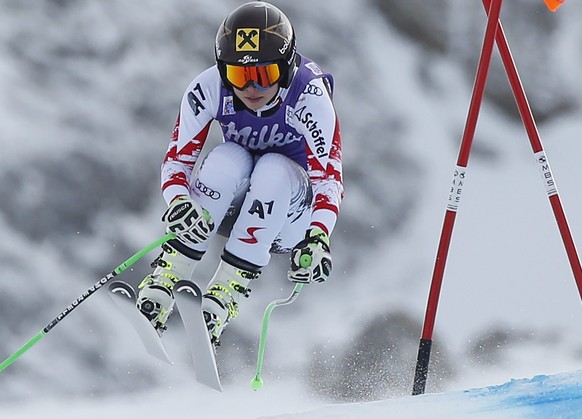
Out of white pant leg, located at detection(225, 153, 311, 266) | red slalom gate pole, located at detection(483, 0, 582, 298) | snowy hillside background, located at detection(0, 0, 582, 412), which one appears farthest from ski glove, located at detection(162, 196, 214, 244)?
snowy hillside background, located at detection(0, 0, 582, 412)

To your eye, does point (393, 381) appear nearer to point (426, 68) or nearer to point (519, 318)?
point (519, 318)

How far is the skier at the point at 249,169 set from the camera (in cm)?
331

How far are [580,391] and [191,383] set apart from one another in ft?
10.3

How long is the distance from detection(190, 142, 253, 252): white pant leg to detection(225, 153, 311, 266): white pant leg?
6 centimetres

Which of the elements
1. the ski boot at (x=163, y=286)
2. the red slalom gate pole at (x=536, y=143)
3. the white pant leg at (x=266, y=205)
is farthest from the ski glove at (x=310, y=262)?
the red slalom gate pole at (x=536, y=143)

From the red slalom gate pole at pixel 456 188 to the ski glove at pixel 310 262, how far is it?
74cm

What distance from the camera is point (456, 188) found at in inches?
155

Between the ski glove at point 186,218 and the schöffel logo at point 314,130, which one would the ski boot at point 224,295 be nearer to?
the ski glove at point 186,218

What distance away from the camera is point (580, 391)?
3270 millimetres

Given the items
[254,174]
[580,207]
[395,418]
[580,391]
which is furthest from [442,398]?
[580,207]

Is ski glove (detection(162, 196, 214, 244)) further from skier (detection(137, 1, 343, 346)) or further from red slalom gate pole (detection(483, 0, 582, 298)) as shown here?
red slalom gate pole (detection(483, 0, 582, 298))

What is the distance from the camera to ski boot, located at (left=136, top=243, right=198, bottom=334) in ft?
11.1

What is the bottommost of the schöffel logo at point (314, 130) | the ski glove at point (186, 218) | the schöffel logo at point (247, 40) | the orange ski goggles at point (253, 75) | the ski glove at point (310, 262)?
the ski glove at point (310, 262)

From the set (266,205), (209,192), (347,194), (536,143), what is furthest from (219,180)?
(347,194)
